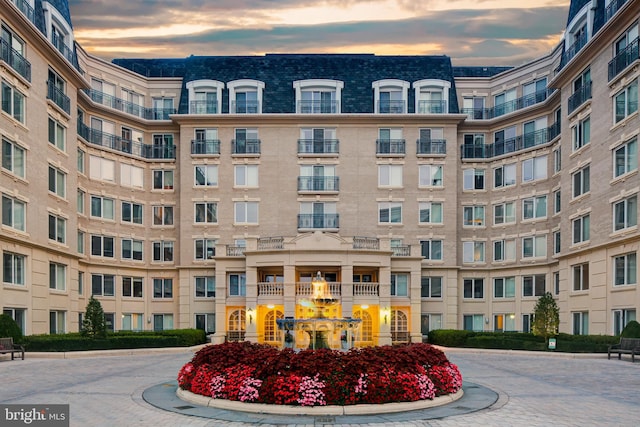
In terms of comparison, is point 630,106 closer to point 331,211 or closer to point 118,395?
point 331,211

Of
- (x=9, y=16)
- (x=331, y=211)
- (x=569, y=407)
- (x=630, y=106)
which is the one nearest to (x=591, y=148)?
(x=630, y=106)

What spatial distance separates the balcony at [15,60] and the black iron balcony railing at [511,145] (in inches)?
1216

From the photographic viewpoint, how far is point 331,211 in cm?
4691

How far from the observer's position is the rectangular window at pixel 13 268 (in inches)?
1198

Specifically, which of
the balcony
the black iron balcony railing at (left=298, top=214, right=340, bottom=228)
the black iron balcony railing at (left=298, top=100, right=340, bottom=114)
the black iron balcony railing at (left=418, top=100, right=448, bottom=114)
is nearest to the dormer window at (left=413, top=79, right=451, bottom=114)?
the black iron balcony railing at (left=418, top=100, right=448, bottom=114)

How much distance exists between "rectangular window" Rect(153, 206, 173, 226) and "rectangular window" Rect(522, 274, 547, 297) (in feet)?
89.1

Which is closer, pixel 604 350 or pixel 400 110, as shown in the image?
pixel 604 350

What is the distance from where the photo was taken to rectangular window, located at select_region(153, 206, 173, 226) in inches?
1903

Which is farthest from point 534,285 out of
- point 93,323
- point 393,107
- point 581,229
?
point 93,323

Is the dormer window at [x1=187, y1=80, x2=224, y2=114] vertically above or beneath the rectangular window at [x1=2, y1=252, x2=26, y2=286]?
above

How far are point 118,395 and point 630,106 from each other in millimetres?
26864

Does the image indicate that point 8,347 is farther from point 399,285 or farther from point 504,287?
point 504,287

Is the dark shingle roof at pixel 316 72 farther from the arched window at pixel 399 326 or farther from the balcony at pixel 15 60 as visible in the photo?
the balcony at pixel 15 60

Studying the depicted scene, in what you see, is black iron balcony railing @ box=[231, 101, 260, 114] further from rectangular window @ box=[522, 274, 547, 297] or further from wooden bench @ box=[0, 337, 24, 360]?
wooden bench @ box=[0, 337, 24, 360]
